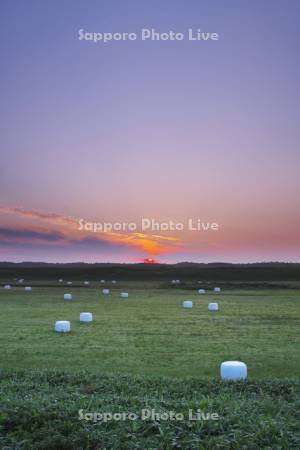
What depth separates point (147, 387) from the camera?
32.2ft

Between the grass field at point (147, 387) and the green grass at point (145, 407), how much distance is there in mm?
16

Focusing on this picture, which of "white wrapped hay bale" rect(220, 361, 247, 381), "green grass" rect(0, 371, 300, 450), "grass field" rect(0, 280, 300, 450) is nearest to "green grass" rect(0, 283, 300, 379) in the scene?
"grass field" rect(0, 280, 300, 450)

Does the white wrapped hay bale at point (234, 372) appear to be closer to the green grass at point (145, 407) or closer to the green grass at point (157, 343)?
the green grass at point (145, 407)

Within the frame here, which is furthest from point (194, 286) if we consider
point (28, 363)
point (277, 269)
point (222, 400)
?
point (222, 400)

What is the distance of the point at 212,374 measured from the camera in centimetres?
1147

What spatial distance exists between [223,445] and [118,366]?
575cm

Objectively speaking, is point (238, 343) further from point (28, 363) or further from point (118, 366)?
point (28, 363)

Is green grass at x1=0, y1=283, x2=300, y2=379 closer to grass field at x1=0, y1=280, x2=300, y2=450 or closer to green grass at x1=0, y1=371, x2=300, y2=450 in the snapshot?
grass field at x1=0, y1=280, x2=300, y2=450

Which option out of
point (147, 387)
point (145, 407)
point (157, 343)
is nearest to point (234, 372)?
point (147, 387)

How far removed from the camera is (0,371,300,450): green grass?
7.08 m

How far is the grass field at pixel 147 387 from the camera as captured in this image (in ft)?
23.6

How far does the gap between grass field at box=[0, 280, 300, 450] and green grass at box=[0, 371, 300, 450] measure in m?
0.02

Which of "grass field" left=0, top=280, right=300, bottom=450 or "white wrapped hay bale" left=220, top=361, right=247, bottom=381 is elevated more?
"white wrapped hay bale" left=220, top=361, right=247, bottom=381

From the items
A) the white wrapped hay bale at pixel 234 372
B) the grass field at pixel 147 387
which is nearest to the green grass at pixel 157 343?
the grass field at pixel 147 387
